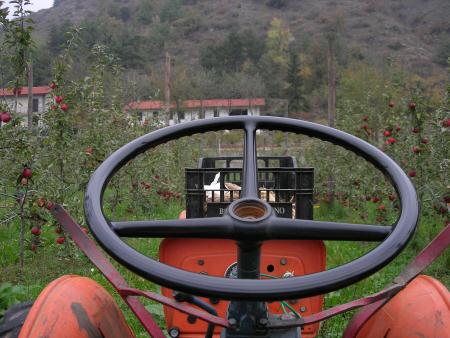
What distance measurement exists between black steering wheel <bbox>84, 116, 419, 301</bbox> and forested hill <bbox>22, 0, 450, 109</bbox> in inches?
1679

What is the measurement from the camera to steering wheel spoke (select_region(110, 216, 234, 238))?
98cm

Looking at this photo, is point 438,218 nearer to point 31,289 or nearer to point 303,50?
point 31,289

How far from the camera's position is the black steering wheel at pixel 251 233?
0.84m

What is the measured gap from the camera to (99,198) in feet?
3.60

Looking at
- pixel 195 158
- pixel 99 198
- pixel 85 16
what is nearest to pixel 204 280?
pixel 99 198

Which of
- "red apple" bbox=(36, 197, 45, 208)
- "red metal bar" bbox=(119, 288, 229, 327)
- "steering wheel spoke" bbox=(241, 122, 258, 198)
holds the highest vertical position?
"steering wheel spoke" bbox=(241, 122, 258, 198)

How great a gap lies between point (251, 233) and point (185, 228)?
12 cm

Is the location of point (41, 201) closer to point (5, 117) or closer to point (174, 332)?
point (5, 117)

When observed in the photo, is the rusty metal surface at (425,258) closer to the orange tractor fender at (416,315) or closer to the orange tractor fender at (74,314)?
the orange tractor fender at (416,315)

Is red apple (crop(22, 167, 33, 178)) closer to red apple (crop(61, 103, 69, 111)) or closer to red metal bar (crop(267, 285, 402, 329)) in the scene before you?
red apple (crop(61, 103, 69, 111))

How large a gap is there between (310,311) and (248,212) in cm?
67

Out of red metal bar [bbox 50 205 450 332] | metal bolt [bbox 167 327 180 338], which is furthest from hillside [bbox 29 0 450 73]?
red metal bar [bbox 50 205 450 332]

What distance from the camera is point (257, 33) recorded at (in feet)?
242

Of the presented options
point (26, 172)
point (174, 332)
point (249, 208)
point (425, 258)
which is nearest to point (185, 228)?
point (249, 208)
